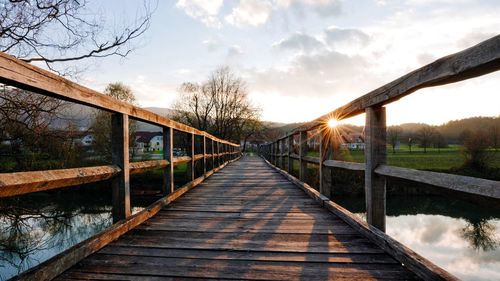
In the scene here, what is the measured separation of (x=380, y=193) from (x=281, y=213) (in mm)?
1176

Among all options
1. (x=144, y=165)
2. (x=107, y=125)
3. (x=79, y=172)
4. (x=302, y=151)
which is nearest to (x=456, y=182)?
(x=79, y=172)

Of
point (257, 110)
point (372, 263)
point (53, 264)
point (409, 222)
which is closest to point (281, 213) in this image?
point (372, 263)

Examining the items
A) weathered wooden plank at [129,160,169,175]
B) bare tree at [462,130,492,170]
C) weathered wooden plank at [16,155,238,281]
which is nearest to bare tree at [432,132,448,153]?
bare tree at [462,130,492,170]

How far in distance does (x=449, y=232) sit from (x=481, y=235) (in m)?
1.24

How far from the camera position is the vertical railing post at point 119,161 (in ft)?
7.33

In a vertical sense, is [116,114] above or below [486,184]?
above

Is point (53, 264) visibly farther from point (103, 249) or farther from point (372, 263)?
point (372, 263)

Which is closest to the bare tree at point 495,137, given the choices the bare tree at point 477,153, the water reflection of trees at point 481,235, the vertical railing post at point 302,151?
the bare tree at point 477,153

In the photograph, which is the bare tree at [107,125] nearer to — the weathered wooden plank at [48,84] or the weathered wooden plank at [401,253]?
the weathered wooden plank at [48,84]

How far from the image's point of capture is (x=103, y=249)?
185cm

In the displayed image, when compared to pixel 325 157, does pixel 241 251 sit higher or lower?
lower

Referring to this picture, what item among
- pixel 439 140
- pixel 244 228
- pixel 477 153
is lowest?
pixel 477 153

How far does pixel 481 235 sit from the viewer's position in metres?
13.4

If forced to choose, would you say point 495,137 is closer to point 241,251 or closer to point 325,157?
point 325,157
